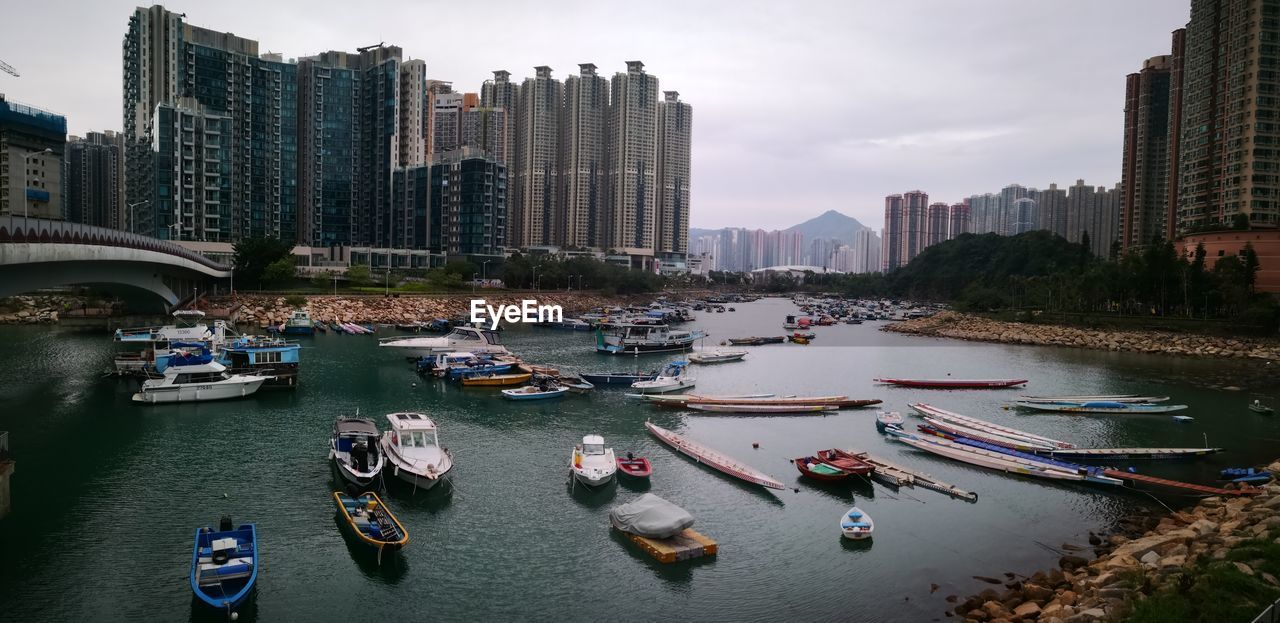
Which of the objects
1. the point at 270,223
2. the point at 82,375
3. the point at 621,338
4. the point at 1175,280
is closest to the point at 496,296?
the point at 621,338

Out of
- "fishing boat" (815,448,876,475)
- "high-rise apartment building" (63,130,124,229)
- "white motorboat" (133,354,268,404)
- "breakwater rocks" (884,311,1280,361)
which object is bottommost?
"fishing boat" (815,448,876,475)

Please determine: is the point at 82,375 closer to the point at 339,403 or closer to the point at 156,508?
the point at 339,403

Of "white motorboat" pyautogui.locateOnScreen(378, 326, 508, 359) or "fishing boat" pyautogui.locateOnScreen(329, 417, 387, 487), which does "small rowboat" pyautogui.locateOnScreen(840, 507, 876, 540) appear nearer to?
"fishing boat" pyautogui.locateOnScreen(329, 417, 387, 487)

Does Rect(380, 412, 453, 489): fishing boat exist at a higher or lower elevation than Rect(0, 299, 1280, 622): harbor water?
higher

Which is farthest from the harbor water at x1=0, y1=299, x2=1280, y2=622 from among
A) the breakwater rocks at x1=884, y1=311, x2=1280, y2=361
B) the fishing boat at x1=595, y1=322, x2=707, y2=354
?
the breakwater rocks at x1=884, y1=311, x2=1280, y2=361

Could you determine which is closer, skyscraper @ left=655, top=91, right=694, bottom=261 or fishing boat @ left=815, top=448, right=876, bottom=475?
fishing boat @ left=815, top=448, right=876, bottom=475

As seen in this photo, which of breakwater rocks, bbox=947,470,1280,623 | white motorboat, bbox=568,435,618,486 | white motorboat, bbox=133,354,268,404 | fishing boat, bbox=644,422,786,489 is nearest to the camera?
breakwater rocks, bbox=947,470,1280,623

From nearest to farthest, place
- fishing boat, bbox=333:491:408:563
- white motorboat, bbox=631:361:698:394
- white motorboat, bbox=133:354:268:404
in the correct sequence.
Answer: fishing boat, bbox=333:491:408:563
white motorboat, bbox=133:354:268:404
white motorboat, bbox=631:361:698:394

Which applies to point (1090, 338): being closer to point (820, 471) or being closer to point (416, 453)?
point (820, 471)
